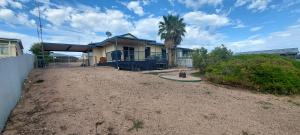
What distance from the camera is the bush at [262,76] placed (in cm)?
882

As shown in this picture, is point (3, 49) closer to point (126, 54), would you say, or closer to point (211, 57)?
point (126, 54)

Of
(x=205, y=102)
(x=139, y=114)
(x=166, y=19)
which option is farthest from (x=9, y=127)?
(x=166, y=19)

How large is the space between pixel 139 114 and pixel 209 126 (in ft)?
6.60

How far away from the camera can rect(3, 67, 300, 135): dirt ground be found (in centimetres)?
420

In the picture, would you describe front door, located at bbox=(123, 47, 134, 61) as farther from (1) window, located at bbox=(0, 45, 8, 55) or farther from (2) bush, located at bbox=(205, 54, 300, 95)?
(1) window, located at bbox=(0, 45, 8, 55)

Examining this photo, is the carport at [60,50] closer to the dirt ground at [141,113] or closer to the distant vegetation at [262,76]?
the dirt ground at [141,113]

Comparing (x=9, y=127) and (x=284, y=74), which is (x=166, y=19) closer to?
(x=284, y=74)

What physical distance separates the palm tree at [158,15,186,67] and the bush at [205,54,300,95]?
10876mm

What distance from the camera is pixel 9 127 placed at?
12.7 feet

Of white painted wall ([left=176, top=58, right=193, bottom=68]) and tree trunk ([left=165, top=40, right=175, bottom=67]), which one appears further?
white painted wall ([left=176, top=58, right=193, bottom=68])

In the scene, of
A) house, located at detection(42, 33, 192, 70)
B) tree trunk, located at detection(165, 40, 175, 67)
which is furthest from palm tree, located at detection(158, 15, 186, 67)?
house, located at detection(42, 33, 192, 70)

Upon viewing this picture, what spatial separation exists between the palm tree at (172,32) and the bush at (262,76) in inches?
428

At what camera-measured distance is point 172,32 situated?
21.5m

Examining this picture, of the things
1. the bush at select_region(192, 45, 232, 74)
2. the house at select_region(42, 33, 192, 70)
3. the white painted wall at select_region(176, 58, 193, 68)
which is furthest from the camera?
the white painted wall at select_region(176, 58, 193, 68)
